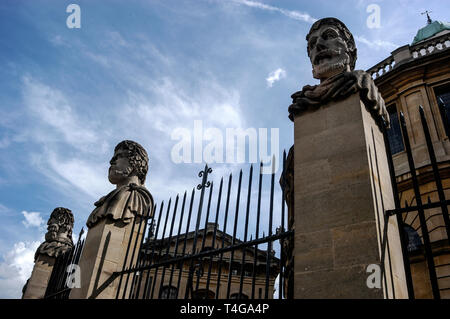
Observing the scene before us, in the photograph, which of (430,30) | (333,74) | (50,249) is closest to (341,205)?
(333,74)

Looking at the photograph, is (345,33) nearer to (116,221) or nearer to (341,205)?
(341,205)

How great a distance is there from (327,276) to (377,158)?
1070 millimetres

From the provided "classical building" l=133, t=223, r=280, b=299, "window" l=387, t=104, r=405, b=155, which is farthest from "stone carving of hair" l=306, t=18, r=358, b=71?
"window" l=387, t=104, r=405, b=155

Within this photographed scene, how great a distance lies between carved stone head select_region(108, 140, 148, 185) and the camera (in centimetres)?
601

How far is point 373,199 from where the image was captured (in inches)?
101

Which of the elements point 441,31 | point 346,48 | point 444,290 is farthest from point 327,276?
point 441,31

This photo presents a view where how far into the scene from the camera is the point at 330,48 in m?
3.77

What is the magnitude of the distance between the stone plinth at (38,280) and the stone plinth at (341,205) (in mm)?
7786

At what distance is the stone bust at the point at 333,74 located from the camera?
3207 millimetres

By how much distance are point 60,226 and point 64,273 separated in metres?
3.07

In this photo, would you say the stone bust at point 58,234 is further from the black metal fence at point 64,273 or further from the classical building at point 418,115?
the classical building at point 418,115

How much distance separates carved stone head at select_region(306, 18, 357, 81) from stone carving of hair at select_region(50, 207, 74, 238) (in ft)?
25.6

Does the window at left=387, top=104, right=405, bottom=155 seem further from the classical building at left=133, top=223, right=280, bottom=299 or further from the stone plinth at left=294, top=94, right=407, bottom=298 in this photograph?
the stone plinth at left=294, top=94, right=407, bottom=298
